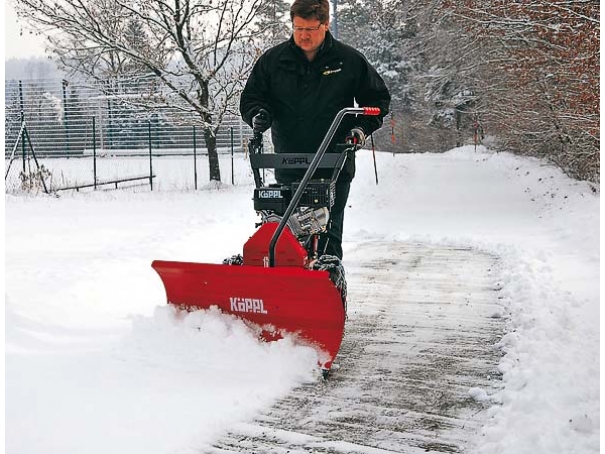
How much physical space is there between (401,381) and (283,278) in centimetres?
87

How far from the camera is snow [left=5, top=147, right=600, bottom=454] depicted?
120 inches

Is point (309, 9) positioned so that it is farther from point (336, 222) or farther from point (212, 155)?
point (212, 155)

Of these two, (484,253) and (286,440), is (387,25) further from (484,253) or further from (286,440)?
(286,440)

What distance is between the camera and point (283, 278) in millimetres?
3672

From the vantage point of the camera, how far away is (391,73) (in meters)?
44.5

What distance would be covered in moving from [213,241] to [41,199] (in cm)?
586

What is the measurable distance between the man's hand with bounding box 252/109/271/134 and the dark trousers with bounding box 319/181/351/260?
0.70 meters

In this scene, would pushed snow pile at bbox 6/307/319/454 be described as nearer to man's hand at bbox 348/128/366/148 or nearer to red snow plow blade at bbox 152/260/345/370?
red snow plow blade at bbox 152/260/345/370

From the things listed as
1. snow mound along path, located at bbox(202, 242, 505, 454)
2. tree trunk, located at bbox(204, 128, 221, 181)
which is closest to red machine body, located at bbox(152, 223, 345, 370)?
snow mound along path, located at bbox(202, 242, 505, 454)

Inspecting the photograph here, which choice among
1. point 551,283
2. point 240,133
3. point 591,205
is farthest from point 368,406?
point 240,133

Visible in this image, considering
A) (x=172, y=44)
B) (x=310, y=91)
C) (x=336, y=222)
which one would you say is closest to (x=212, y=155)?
(x=172, y=44)

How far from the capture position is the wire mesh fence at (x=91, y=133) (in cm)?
2064

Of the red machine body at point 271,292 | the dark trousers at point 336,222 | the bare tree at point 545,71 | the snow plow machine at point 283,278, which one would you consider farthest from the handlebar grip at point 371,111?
the bare tree at point 545,71

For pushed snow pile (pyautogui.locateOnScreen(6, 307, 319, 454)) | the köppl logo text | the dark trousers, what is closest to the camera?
pushed snow pile (pyautogui.locateOnScreen(6, 307, 319, 454))
